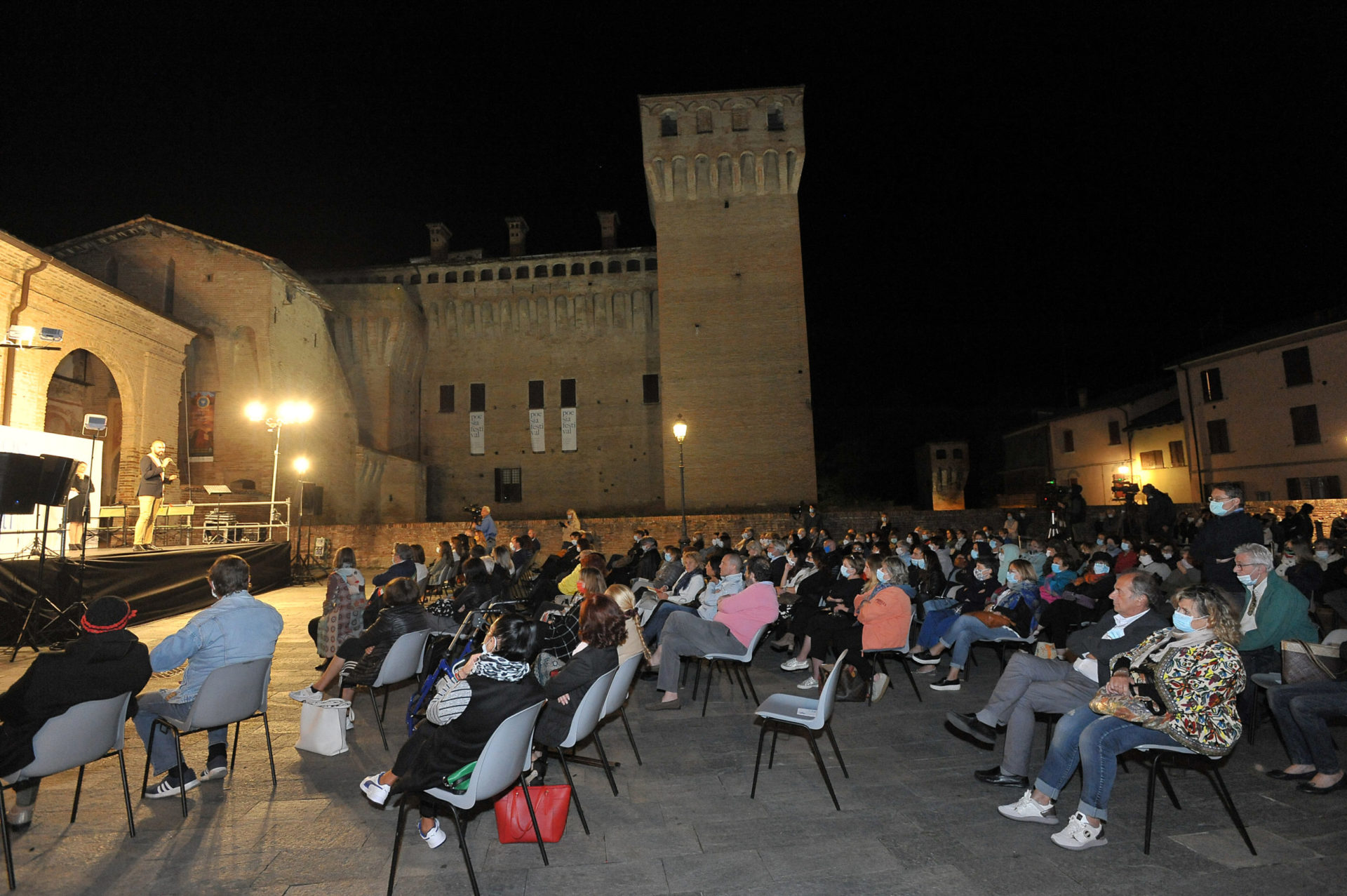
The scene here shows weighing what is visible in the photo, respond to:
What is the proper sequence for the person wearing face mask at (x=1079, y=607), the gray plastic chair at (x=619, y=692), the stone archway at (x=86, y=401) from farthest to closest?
the stone archway at (x=86, y=401), the person wearing face mask at (x=1079, y=607), the gray plastic chair at (x=619, y=692)

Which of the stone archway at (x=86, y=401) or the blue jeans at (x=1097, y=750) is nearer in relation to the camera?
the blue jeans at (x=1097, y=750)

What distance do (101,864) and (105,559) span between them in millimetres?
7295

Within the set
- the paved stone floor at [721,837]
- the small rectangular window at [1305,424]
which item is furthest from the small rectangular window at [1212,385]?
the paved stone floor at [721,837]

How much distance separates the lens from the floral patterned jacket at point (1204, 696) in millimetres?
2990

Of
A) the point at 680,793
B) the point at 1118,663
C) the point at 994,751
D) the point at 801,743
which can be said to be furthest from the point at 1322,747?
the point at 680,793

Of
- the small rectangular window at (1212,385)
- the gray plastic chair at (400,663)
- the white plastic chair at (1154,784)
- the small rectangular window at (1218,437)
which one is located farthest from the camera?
the small rectangular window at (1212,385)

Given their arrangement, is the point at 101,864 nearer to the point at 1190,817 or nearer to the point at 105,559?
the point at 1190,817

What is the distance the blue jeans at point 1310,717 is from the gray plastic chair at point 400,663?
511cm

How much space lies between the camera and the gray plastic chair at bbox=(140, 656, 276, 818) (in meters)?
3.64

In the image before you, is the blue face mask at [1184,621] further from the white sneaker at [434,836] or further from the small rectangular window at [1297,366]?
the small rectangular window at [1297,366]

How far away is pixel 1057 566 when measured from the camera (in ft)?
22.8

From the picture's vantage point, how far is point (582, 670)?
3693mm

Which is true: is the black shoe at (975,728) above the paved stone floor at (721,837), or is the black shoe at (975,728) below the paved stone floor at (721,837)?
above

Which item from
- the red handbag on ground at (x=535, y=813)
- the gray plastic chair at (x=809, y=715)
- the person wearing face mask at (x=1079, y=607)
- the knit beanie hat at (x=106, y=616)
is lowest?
the red handbag on ground at (x=535, y=813)
